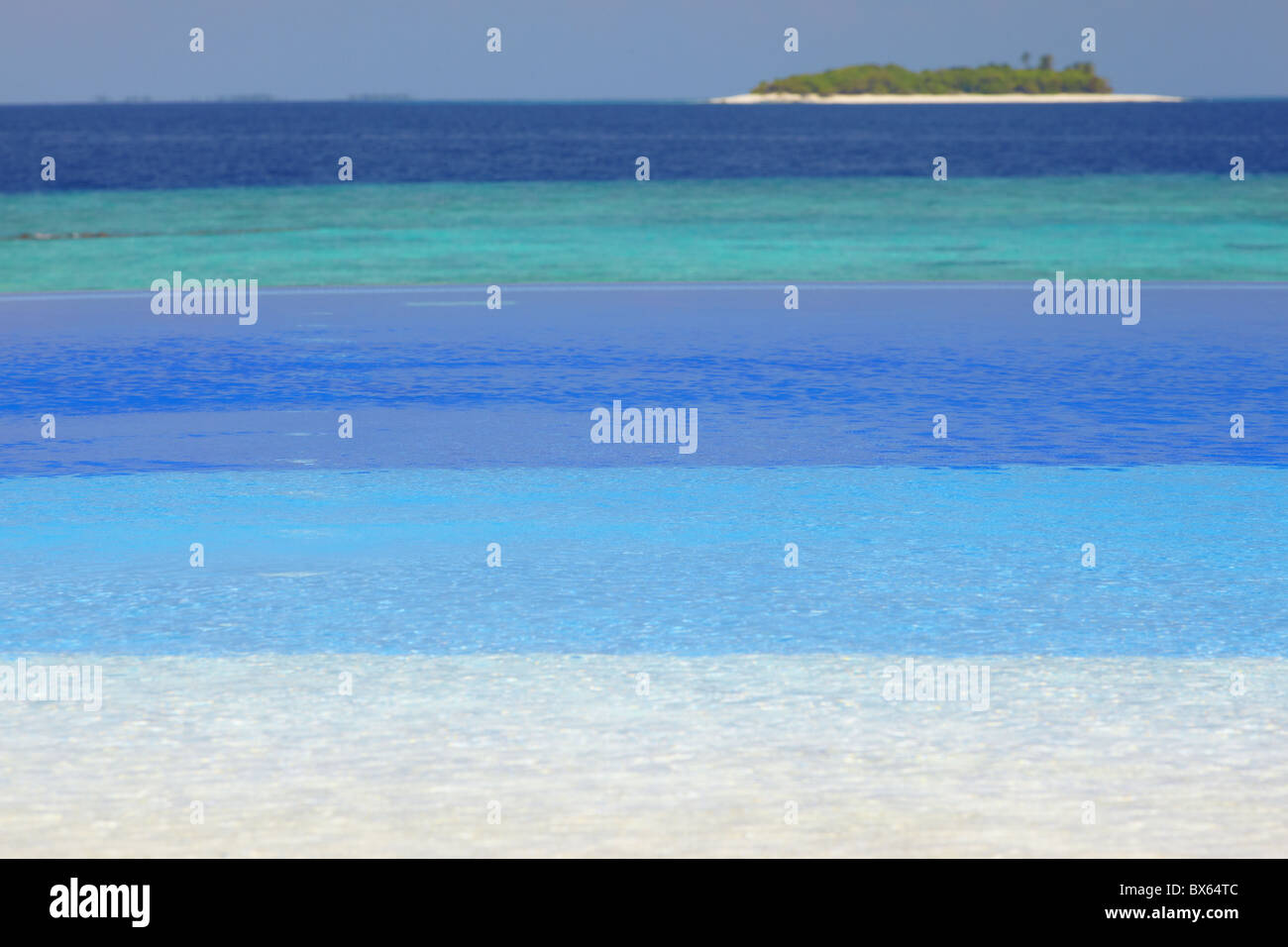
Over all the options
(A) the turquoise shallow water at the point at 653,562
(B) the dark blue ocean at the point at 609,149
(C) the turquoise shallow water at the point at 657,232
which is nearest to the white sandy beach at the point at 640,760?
(A) the turquoise shallow water at the point at 653,562

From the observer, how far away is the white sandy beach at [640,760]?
3.48 meters

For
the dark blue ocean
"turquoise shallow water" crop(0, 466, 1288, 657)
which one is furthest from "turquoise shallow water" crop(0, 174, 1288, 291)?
the dark blue ocean

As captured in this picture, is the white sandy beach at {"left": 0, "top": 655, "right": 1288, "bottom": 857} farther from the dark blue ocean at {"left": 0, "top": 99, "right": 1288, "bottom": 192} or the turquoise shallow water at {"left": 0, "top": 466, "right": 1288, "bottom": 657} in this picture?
the dark blue ocean at {"left": 0, "top": 99, "right": 1288, "bottom": 192}

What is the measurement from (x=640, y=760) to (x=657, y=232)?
25.5m

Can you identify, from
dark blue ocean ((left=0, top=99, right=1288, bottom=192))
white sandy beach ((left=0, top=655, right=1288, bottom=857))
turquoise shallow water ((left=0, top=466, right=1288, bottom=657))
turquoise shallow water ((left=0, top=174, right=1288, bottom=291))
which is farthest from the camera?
dark blue ocean ((left=0, top=99, right=1288, bottom=192))

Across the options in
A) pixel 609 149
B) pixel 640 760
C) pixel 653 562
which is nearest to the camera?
pixel 640 760

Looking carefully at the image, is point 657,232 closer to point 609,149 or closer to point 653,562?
point 653,562

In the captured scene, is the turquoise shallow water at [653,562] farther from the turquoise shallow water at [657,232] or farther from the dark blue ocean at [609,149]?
the dark blue ocean at [609,149]

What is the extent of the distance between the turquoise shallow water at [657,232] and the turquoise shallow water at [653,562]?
37.7ft

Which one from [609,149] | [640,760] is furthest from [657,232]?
[609,149]

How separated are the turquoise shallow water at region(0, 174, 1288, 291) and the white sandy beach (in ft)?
47.9

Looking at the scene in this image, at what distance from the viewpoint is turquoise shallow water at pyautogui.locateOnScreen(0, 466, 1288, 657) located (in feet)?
17.7

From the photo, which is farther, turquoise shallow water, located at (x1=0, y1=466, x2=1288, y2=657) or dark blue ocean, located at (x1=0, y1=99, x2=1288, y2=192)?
dark blue ocean, located at (x1=0, y1=99, x2=1288, y2=192)

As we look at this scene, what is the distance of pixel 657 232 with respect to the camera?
29.0m
